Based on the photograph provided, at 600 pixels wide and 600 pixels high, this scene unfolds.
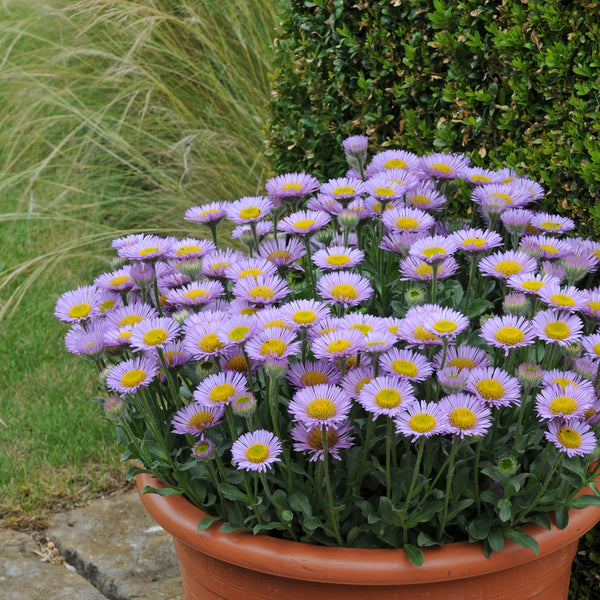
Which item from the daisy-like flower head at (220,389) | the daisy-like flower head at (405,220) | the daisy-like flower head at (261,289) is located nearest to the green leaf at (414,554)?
the daisy-like flower head at (220,389)

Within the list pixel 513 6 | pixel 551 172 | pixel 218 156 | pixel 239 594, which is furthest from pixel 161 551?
pixel 218 156

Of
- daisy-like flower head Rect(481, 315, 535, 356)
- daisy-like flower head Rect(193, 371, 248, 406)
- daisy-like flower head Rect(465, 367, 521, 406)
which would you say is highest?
daisy-like flower head Rect(193, 371, 248, 406)

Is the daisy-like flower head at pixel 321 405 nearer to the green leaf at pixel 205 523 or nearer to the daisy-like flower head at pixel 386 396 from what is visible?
the daisy-like flower head at pixel 386 396

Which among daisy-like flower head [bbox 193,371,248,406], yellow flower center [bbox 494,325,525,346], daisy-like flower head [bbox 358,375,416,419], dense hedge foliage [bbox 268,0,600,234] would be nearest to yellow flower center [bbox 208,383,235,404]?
daisy-like flower head [bbox 193,371,248,406]

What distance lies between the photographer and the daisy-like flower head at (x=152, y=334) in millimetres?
1312

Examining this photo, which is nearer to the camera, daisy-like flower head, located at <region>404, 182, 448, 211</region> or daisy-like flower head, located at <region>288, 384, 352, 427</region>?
daisy-like flower head, located at <region>288, 384, 352, 427</region>

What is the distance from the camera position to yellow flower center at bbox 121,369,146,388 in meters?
1.31

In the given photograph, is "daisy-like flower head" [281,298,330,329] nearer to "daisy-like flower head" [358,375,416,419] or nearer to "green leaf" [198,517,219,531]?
"daisy-like flower head" [358,375,416,419]

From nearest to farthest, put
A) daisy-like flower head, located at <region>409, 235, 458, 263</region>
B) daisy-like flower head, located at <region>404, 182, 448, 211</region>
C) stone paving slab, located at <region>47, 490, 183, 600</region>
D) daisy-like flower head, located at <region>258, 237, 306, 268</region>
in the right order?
daisy-like flower head, located at <region>409, 235, 458, 263</region> < daisy-like flower head, located at <region>258, 237, 306, 268</region> < daisy-like flower head, located at <region>404, 182, 448, 211</region> < stone paving slab, located at <region>47, 490, 183, 600</region>

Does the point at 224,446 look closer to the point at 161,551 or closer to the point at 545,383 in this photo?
the point at 545,383

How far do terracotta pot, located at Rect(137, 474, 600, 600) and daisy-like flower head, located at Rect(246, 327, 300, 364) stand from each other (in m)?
0.30

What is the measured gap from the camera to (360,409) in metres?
1.35

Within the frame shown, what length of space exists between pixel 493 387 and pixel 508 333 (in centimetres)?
9

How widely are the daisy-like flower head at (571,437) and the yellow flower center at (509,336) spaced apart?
14cm
